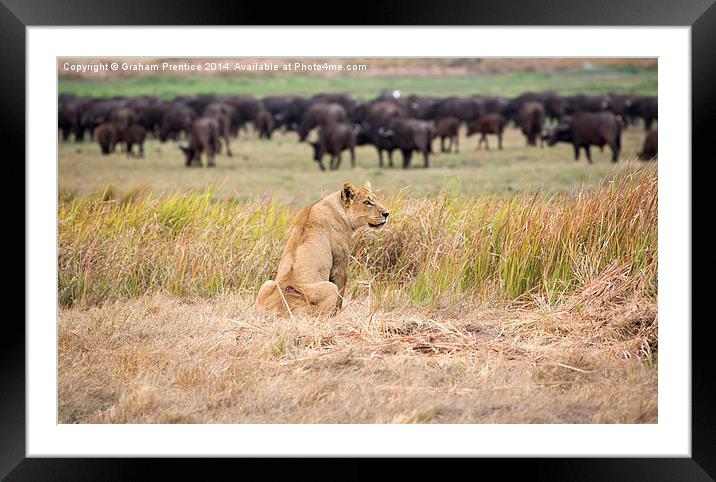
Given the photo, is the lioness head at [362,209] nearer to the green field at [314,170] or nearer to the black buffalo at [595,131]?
the green field at [314,170]

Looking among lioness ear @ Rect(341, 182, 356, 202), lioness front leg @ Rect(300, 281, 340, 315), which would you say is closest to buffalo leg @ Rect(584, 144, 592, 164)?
lioness ear @ Rect(341, 182, 356, 202)

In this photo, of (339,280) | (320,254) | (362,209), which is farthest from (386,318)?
(362,209)

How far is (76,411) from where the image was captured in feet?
19.0

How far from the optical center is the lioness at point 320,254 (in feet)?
21.4

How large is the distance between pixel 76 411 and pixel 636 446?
384 cm

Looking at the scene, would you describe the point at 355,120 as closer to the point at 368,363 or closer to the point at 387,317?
the point at 387,317

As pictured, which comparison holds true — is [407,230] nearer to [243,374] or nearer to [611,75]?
[243,374]

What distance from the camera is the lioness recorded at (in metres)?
6.54

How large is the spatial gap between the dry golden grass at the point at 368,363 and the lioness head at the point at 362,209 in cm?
70

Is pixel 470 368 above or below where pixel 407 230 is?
below

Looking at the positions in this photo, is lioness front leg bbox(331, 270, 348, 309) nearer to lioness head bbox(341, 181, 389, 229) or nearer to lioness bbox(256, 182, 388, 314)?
lioness bbox(256, 182, 388, 314)
